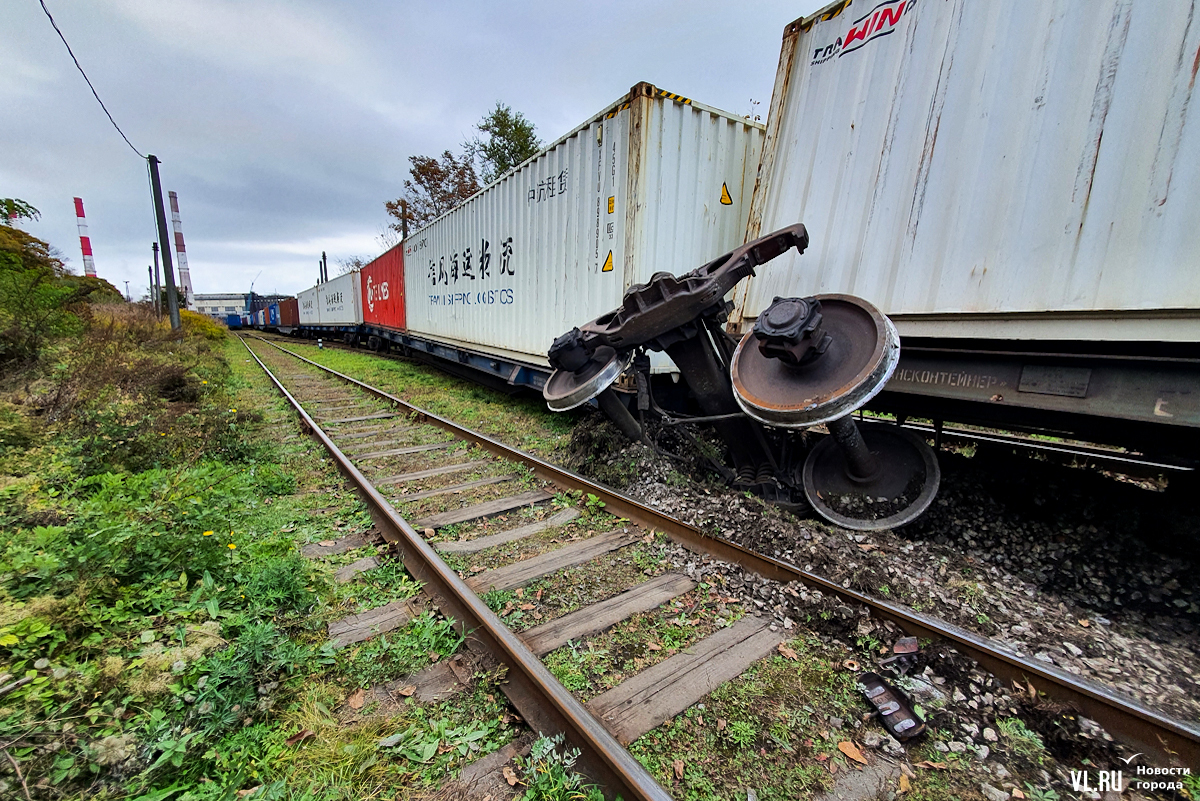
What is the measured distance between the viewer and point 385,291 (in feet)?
51.3

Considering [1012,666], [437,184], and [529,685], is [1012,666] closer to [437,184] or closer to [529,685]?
[529,685]

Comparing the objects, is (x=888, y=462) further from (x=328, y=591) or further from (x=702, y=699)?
(x=328, y=591)

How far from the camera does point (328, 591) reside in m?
2.79

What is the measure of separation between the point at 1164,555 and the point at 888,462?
1551mm

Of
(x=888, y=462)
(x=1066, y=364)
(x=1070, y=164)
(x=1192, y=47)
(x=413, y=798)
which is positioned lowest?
(x=413, y=798)

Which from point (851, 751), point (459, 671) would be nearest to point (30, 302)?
point (459, 671)

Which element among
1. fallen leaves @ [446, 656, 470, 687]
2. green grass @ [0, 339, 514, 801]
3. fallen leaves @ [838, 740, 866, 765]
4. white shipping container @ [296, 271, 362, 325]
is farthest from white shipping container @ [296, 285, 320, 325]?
fallen leaves @ [838, 740, 866, 765]

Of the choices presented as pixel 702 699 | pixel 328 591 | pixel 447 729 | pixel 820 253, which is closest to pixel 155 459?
pixel 328 591

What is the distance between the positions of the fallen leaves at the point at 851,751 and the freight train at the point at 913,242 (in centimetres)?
158

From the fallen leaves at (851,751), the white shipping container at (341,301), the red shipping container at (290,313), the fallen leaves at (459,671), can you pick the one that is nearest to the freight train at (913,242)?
the fallen leaves at (851,751)

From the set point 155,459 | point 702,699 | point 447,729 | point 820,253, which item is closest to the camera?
point 447,729

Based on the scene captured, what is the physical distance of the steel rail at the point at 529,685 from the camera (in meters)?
1.61

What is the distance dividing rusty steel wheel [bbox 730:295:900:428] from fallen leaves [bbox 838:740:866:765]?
1547 millimetres

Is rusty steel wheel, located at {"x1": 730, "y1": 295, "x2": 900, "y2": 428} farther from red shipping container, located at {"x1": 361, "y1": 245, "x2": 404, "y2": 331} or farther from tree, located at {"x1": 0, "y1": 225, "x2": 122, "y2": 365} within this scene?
red shipping container, located at {"x1": 361, "y1": 245, "x2": 404, "y2": 331}
